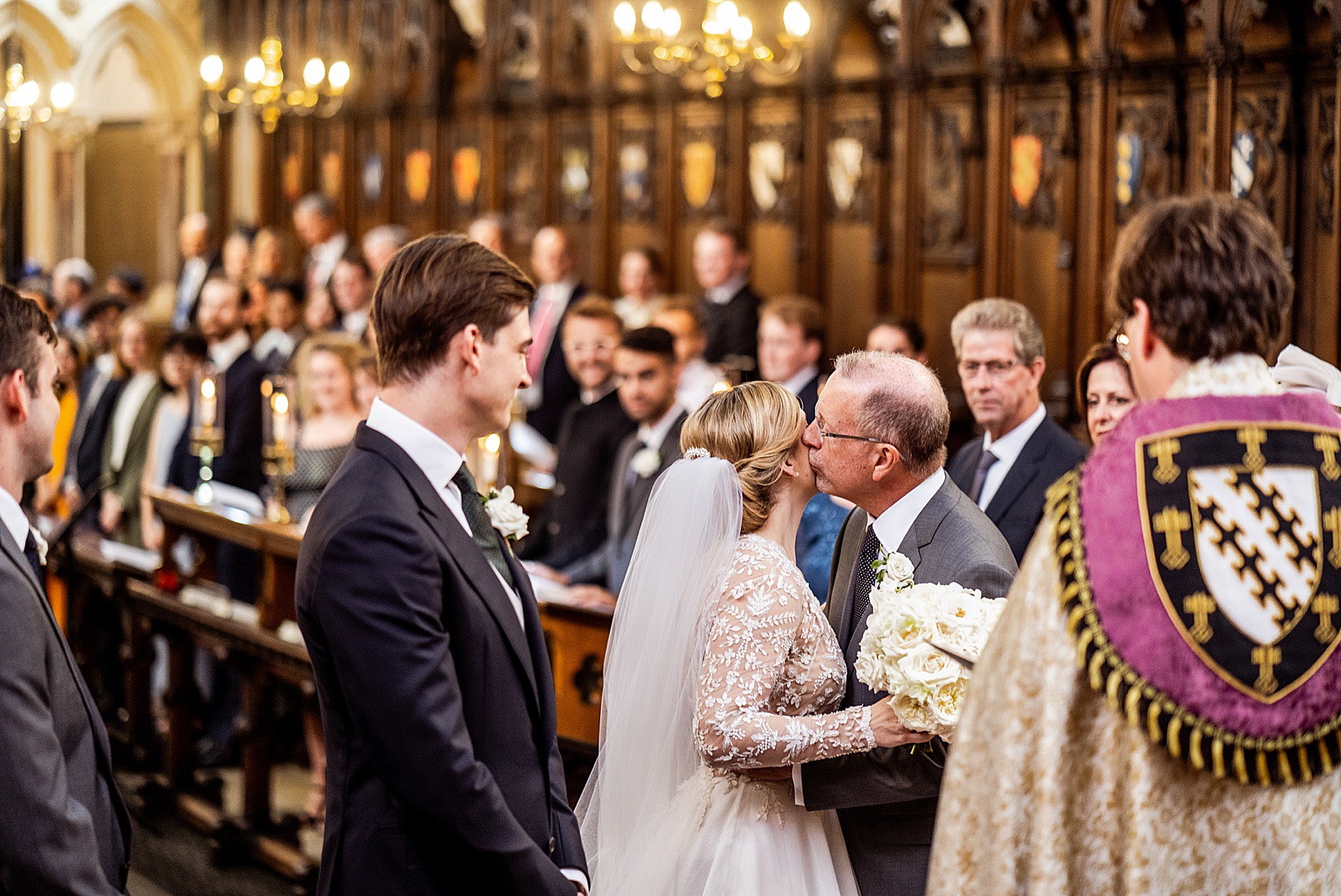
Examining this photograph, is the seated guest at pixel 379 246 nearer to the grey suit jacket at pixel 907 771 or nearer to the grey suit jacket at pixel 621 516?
the grey suit jacket at pixel 621 516

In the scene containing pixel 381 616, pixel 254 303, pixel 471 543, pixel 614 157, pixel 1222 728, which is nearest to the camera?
pixel 1222 728

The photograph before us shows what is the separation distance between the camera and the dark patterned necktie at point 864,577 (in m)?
2.88

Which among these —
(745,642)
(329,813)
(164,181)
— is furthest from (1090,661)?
(164,181)

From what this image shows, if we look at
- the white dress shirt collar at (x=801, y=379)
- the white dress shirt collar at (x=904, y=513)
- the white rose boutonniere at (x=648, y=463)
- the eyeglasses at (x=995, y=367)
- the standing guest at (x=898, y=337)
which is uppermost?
the standing guest at (x=898, y=337)

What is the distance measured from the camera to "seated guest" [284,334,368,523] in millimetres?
5699

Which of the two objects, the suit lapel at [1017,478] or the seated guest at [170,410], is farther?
the seated guest at [170,410]

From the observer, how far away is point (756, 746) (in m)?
2.57

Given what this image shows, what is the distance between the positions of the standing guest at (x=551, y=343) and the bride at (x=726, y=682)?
A: 523 cm

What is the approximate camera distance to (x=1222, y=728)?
1.89 meters

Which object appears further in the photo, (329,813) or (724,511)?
(724,511)

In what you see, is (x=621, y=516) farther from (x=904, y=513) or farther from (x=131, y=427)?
(x=131, y=427)

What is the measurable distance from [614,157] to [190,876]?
6.45 meters

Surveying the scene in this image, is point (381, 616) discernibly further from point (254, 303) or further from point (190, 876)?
point (254, 303)

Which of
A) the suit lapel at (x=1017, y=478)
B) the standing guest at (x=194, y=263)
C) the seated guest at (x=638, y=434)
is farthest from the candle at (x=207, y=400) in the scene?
the standing guest at (x=194, y=263)
